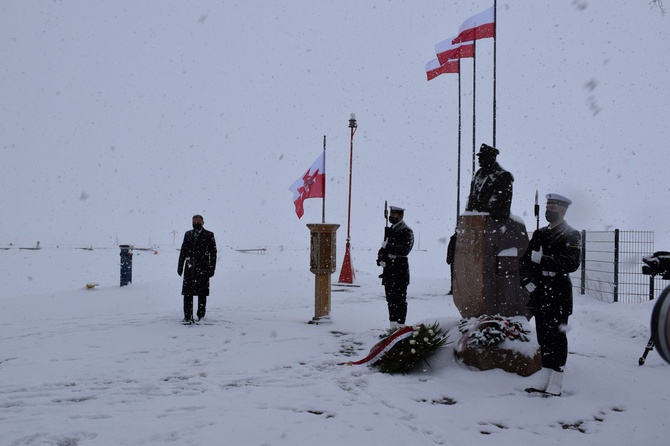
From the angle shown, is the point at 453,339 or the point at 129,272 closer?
the point at 453,339

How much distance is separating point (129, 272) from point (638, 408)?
1284 centimetres

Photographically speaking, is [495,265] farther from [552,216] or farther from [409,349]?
[409,349]

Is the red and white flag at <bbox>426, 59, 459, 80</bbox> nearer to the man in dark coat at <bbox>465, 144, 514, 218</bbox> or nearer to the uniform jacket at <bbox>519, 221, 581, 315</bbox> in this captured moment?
the man in dark coat at <bbox>465, 144, 514, 218</bbox>

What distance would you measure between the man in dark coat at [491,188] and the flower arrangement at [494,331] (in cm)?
129

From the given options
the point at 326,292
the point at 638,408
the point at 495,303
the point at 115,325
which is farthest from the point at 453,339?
the point at 115,325

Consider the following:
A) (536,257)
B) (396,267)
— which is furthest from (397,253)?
(536,257)

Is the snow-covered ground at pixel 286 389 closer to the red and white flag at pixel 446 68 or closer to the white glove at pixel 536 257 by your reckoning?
the white glove at pixel 536 257

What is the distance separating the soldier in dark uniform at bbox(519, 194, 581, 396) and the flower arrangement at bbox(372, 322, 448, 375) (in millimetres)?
1179

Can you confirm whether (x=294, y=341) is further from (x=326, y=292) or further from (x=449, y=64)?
(x=449, y=64)

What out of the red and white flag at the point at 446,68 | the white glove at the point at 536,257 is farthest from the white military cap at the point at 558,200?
the red and white flag at the point at 446,68

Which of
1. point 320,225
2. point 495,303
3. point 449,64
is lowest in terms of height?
point 495,303

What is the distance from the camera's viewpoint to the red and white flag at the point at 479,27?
12.8m

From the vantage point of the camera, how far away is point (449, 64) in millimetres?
14922

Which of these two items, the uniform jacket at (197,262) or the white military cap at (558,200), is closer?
the white military cap at (558,200)
